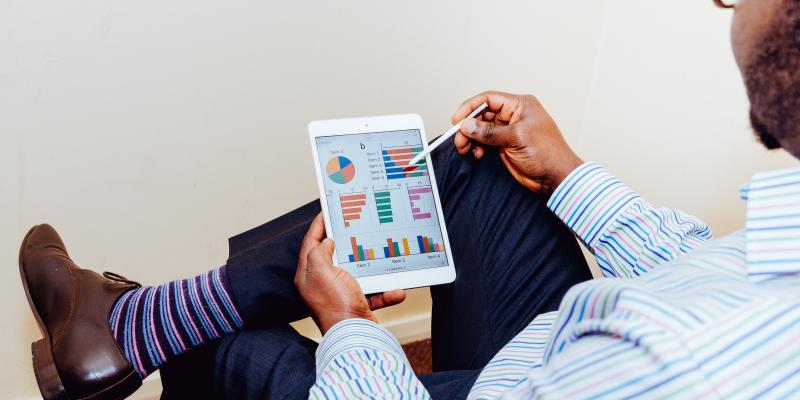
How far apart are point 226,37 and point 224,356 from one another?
17.8 inches

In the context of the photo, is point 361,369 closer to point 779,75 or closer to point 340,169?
point 340,169

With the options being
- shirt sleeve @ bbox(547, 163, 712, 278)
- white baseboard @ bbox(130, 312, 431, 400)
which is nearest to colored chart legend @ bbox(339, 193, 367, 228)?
shirt sleeve @ bbox(547, 163, 712, 278)

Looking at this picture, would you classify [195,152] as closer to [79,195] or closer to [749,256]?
[79,195]

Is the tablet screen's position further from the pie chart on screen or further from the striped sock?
the striped sock

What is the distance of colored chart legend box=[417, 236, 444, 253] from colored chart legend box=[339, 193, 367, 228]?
8cm

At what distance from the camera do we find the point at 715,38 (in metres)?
1.07

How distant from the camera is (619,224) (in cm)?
75

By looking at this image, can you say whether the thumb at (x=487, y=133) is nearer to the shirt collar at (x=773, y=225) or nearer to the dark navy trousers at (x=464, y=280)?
the dark navy trousers at (x=464, y=280)

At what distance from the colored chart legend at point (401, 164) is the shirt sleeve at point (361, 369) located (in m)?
0.24

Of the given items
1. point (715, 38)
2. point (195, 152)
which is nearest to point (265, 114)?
point (195, 152)

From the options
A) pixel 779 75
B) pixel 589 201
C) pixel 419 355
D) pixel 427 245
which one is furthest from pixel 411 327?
pixel 779 75

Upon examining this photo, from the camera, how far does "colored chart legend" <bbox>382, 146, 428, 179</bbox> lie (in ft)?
2.76

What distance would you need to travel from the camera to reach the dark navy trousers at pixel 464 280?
75 centimetres

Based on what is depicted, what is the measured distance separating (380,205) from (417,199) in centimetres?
5
